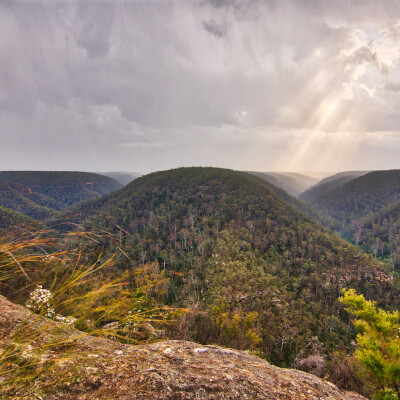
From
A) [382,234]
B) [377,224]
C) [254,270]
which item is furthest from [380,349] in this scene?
[377,224]

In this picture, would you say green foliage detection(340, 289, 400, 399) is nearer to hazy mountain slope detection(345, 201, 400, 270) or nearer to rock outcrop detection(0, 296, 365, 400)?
rock outcrop detection(0, 296, 365, 400)

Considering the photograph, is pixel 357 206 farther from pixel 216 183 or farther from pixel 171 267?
pixel 171 267

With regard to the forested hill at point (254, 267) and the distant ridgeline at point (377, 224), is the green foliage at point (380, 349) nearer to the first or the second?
the forested hill at point (254, 267)

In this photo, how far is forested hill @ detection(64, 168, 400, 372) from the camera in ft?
155

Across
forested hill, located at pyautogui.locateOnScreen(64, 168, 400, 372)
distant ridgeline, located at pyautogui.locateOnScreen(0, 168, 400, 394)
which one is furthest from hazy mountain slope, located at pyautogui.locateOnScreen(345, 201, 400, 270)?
forested hill, located at pyautogui.locateOnScreen(64, 168, 400, 372)

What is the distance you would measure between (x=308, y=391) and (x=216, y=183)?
149298mm

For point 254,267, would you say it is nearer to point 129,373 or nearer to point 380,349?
point 380,349

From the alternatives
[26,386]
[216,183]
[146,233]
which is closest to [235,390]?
[26,386]

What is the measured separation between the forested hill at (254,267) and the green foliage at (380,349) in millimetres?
7548

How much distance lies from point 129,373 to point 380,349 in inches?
450

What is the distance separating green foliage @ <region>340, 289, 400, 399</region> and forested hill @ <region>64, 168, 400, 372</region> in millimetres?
7548

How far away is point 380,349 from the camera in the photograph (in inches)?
350

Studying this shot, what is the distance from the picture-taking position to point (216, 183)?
151500 mm

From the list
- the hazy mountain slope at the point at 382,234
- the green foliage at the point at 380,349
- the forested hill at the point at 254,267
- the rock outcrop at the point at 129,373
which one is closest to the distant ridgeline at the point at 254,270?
the forested hill at the point at 254,267
